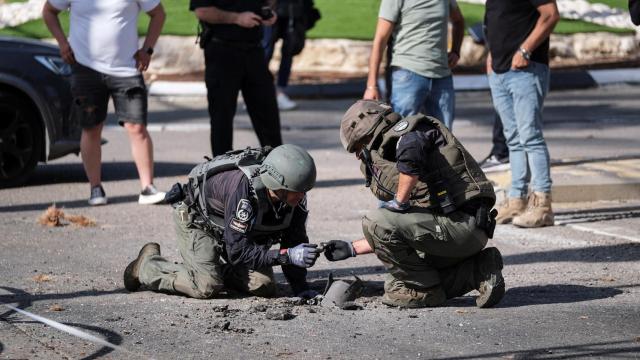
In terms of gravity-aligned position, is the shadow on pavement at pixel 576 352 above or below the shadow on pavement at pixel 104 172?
above

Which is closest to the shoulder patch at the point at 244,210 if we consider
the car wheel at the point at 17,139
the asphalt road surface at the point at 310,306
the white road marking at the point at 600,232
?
the asphalt road surface at the point at 310,306

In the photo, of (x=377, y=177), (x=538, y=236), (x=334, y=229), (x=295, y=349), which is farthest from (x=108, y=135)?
(x=295, y=349)

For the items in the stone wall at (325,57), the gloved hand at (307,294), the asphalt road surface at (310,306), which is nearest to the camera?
the asphalt road surface at (310,306)

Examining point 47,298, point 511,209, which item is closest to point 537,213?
point 511,209

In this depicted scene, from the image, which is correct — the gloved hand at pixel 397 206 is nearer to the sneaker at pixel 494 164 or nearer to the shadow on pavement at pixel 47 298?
→ the shadow on pavement at pixel 47 298

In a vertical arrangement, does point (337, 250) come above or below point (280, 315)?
above

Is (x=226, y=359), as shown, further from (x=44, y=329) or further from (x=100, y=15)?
(x=100, y=15)

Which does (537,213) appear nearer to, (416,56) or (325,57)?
(416,56)

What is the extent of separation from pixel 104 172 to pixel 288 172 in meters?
5.93

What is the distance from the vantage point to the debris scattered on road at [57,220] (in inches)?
370

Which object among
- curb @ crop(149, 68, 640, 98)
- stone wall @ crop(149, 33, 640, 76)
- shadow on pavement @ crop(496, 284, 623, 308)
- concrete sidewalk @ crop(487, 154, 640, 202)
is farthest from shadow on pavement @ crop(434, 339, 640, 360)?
stone wall @ crop(149, 33, 640, 76)

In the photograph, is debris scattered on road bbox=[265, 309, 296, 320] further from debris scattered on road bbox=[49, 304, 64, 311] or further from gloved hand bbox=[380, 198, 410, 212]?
debris scattered on road bbox=[49, 304, 64, 311]

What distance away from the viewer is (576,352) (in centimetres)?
575

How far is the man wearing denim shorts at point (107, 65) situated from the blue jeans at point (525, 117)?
282cm
